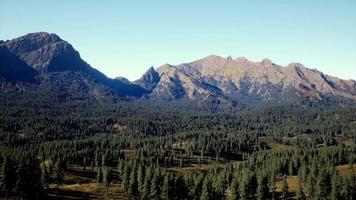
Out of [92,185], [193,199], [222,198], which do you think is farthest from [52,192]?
[222,198]

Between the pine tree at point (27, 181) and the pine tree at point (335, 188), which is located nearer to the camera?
the pine tree at point (27, 181)

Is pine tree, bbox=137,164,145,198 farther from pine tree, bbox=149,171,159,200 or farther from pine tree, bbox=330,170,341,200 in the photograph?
pine tree, bbox=330,170,341,200

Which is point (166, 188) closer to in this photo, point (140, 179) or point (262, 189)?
point (140, 179)

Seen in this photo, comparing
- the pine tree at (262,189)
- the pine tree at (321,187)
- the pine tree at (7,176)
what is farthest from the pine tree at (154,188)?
the pine tree at (321,187)

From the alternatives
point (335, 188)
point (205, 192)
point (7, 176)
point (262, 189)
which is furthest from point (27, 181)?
point (335, 188)

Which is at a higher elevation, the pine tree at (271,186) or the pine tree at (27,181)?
the pine tree at (27,181)

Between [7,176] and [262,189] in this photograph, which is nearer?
[7,176]

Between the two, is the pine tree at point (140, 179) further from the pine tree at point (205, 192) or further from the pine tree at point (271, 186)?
the pine tree at point (271, 186)

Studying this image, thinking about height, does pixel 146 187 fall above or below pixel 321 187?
below

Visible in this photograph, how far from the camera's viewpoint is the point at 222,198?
506 feet

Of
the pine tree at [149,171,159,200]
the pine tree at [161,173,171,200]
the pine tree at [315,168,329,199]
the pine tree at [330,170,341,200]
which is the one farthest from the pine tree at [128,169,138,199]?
the pine tree at [330,170,341,200]

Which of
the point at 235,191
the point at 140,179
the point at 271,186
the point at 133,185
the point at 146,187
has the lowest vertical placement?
the point at 235,191

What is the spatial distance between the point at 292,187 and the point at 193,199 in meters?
59.5

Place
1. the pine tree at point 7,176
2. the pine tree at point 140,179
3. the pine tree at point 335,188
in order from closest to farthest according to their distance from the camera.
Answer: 1. the pine tree at point 7,176
2. the pine tree at point 335,188
3. the pine tree at point 140,179
